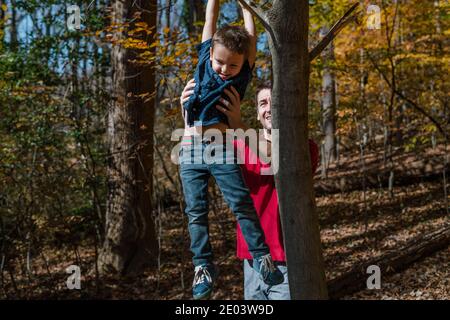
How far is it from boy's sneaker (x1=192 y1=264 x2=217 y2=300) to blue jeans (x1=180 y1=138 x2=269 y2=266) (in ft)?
0.10

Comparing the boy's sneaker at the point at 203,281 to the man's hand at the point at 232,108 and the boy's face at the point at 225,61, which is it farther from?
the boy's face at the point at 225,61

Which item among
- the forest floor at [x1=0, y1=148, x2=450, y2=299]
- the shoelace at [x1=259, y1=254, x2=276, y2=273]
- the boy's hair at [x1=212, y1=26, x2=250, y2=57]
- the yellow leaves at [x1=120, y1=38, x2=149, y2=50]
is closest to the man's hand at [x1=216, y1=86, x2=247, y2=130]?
the boy's hair at [x1=212, y1=26, x2=250, y2=57]

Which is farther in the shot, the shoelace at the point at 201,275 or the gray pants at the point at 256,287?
the gray pants at the point at 256,287

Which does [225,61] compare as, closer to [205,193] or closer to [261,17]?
[261,17]

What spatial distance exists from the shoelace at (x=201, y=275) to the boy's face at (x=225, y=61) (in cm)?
86

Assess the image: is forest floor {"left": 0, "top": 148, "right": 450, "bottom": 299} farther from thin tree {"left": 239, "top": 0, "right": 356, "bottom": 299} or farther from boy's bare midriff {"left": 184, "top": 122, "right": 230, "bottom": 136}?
thin tree {"left": 239, "top": 0, "right": 356, "bottom": 299}

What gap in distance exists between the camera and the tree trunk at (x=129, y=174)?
714 centimetres

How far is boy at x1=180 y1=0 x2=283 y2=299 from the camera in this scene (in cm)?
221

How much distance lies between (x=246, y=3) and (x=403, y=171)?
10886 mm

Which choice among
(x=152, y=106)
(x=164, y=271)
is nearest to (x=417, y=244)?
(x=164, y=271)

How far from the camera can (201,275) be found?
2229 mm

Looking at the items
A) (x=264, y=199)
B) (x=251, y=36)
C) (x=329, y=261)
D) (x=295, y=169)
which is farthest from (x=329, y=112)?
(x=295, y=169)

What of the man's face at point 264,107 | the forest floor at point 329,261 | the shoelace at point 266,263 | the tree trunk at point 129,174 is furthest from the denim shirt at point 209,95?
the tree trunk at point 129,174
